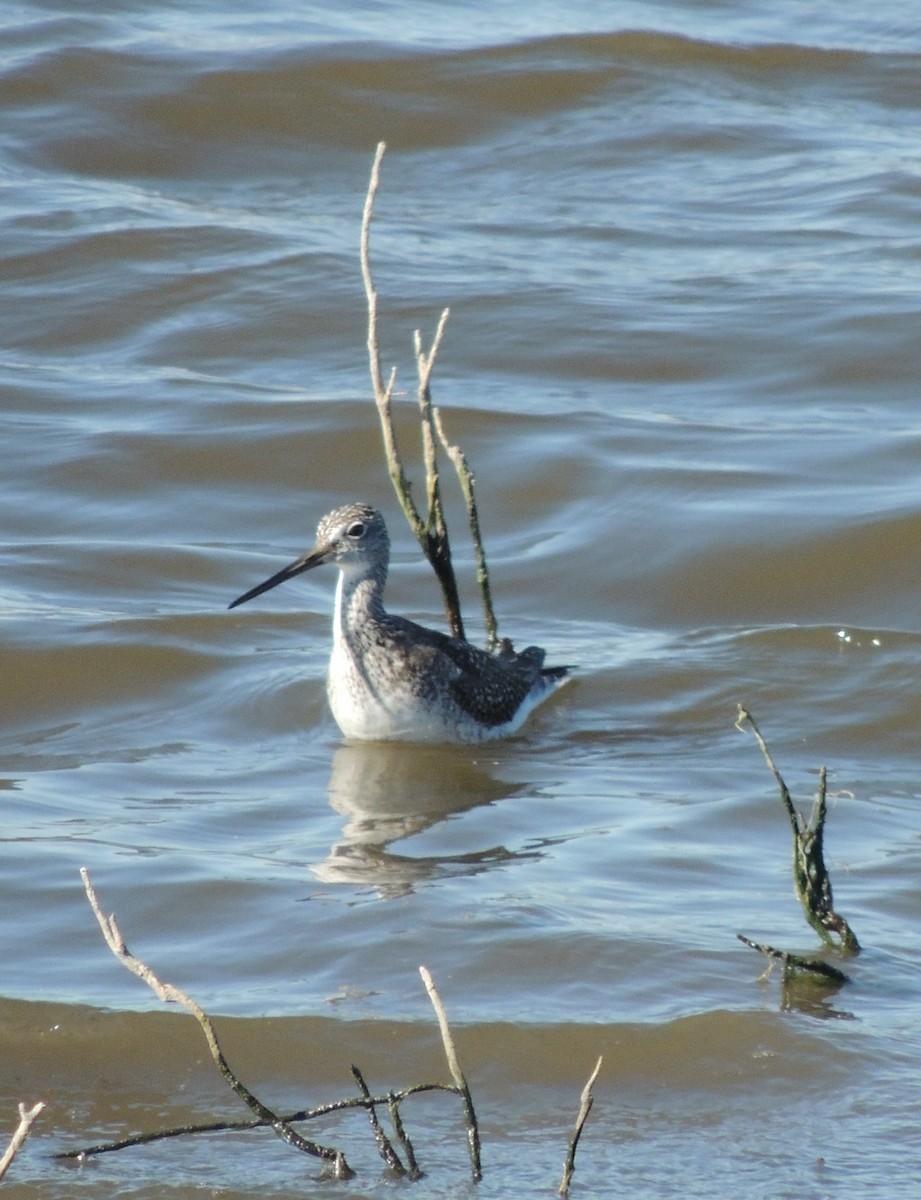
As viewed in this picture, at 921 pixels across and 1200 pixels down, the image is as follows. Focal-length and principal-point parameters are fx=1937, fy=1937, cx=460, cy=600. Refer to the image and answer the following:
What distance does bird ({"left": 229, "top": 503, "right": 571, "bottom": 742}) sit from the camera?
8.41 metres

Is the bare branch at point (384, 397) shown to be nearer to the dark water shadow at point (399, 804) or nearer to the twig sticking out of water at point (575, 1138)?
the dark water shadow at point (399, 804)

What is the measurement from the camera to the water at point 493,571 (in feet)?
17.2

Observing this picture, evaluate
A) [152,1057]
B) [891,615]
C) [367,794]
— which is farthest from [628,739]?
[152,1057]

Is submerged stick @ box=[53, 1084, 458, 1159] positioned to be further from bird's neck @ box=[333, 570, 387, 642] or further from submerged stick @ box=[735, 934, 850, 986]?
bird's neck @ box=[333, 570, 387, 642]

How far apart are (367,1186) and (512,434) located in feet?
26.3

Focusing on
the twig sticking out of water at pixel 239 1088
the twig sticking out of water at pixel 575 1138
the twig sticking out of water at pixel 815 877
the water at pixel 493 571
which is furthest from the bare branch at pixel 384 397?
the twig sticking out of water at pixel 575 1138

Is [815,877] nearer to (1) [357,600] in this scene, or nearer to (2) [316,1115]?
(2) [316,1115]

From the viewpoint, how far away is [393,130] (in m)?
18.3

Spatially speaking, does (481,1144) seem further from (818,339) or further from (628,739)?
(818,339)

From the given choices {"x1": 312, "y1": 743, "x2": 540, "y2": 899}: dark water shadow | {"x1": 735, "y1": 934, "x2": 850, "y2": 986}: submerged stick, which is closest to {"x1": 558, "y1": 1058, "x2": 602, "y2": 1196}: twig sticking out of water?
{"x1": 735, "y1": 934, "x2": 850, "y2": 986}: submerged stick

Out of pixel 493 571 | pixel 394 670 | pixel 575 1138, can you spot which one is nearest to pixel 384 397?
pixel 394 670

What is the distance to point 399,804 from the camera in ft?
25.1

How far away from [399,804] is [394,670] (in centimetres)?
99

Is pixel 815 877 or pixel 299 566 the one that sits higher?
pixel 815 877
